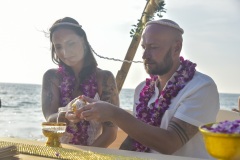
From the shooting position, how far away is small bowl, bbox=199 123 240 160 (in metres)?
1.84

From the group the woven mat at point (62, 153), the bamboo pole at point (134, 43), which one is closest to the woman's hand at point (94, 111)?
the woven mat at point (62, 153)

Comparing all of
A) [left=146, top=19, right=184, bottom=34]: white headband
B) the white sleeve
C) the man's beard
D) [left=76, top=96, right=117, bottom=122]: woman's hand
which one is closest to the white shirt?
the white sleeve

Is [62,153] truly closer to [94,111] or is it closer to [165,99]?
[94,111]

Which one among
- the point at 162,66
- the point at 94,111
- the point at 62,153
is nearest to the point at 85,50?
the point at 162,66

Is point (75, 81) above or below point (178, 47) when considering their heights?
below

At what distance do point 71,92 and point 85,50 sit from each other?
0.39 m

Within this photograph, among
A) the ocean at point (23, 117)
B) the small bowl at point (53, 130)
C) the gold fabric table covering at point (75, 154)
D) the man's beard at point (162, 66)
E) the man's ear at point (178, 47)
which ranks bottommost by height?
the ocean at point (23, 117)

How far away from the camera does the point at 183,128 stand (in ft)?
9.83

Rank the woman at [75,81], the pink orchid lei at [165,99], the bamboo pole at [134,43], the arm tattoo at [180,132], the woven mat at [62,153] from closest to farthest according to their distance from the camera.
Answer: the woven mat at [62,153] → the arm tattoo at [180,132] → the pink orchid lei at [165,99] → the woman at [75,81] → the bamboo pole at [134,43]

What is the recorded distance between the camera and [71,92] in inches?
152

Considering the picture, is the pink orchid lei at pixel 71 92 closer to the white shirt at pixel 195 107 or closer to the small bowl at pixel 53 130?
the white shirt at pixel 195 107

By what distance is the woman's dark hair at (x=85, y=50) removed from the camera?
3.77 metres

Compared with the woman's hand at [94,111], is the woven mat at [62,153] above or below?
below

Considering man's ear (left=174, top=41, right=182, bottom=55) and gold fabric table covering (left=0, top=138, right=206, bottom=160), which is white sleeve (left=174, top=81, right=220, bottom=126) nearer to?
man's ear (left=174, top=41, right=182, bottom=55)
